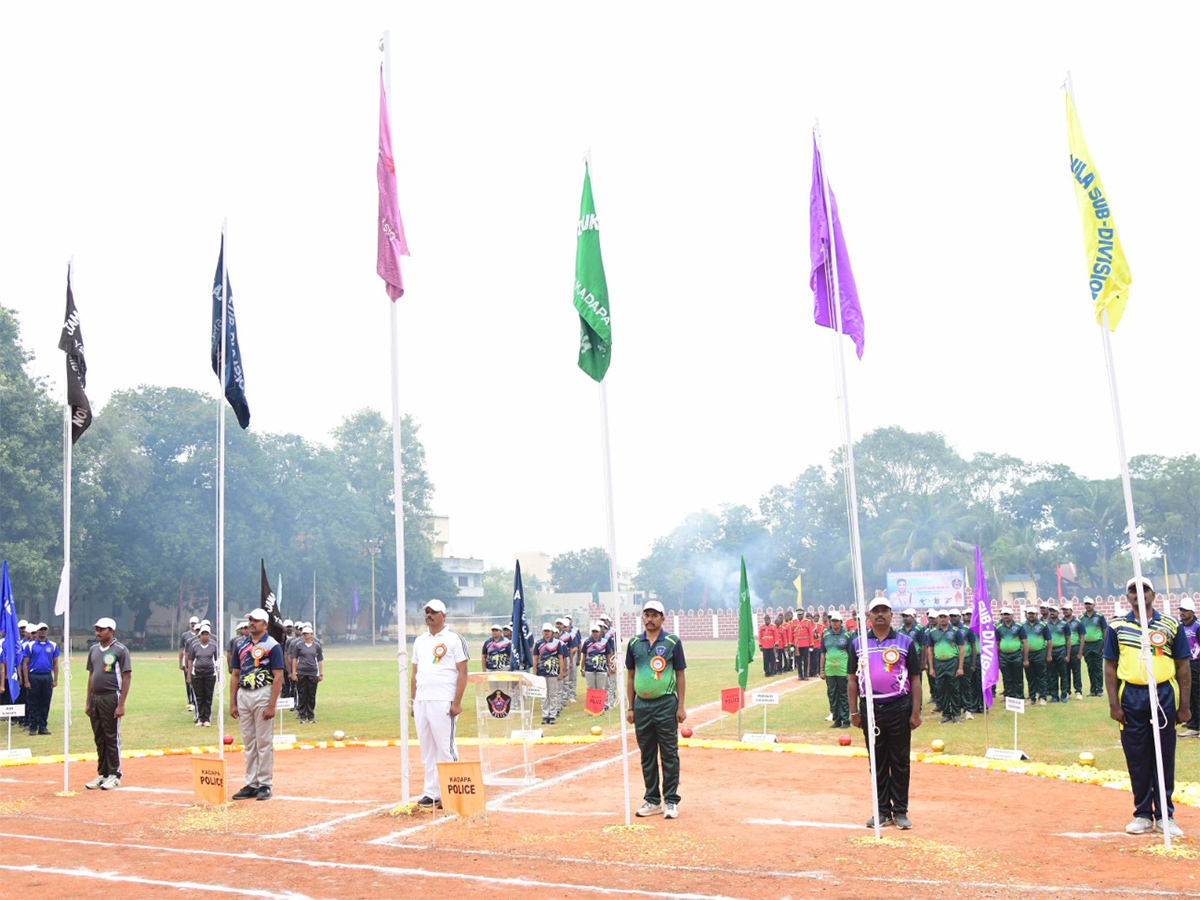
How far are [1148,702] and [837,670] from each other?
1079 centimetres

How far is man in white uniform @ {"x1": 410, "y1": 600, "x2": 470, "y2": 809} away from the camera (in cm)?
1079

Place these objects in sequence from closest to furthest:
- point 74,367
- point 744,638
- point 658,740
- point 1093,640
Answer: point 658,740
point 74,367
point 744,638
point 1093,640

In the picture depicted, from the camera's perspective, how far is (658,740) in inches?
407

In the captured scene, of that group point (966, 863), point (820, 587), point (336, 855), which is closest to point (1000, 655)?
point (966, 863)

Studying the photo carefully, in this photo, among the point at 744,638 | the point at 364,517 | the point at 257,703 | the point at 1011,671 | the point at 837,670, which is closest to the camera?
the point at 257,703

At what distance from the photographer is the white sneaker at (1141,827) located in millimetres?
8984

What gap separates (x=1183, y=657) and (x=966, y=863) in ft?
9.12

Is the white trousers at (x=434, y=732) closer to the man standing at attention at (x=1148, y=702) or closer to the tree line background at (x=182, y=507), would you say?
the man standing at attention at (x=1148, y=702)

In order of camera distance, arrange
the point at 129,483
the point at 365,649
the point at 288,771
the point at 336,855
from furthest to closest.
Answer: the point at 365,649 < the point at 129,483 < the point at 288,771 < the point at 336,855

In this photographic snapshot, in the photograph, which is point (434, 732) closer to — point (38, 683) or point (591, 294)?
point (591, 294)

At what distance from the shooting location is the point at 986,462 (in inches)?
3287

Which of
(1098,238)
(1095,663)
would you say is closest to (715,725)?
(1095,663)

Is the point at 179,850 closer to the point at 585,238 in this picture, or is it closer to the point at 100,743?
the point at 100,743

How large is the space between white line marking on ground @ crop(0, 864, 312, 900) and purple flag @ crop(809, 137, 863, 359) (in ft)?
22.0
